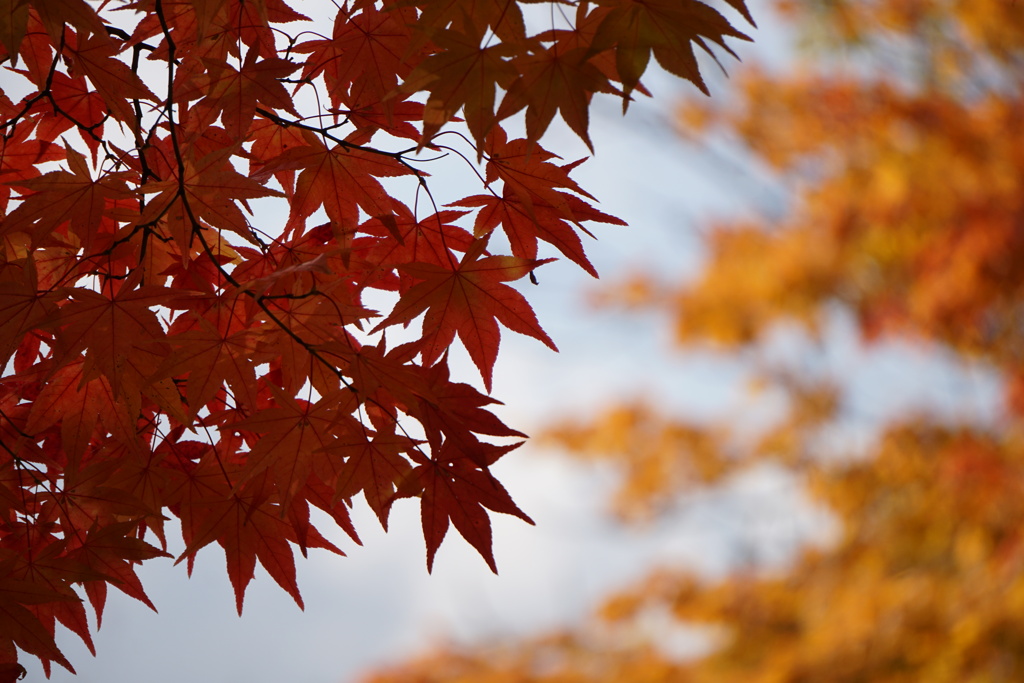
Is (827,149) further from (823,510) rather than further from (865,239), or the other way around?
(823,510)

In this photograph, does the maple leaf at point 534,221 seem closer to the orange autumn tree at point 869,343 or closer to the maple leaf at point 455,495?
the maple leaf at point 455,495

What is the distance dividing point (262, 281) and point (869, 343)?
3187 millimetres

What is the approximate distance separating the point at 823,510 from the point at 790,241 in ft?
3.48

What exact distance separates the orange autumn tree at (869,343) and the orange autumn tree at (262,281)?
99.6 inches

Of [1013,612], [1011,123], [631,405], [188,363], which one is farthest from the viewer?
[631,405]

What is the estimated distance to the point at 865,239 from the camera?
334cm

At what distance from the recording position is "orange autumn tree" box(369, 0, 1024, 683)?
9.55 ft

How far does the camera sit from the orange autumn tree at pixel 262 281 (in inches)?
20.7

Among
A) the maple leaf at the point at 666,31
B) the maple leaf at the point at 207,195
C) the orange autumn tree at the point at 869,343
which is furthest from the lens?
the orange autumn tree at the point at 869,343

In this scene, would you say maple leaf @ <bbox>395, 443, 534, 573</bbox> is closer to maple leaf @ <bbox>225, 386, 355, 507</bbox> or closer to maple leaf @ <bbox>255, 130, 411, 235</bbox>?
maple leaf @ <bbox>225, 386, 355, 507</bbox>

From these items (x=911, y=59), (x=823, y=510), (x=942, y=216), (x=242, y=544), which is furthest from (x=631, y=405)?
(x=242, y=544)

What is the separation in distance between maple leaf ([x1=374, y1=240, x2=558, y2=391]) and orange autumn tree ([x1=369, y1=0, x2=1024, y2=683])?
2.50 meters

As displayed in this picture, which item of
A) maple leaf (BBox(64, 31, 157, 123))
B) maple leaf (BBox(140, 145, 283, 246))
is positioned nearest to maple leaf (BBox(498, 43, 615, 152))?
maple leaf (BBox(140, 145, 283, 246))

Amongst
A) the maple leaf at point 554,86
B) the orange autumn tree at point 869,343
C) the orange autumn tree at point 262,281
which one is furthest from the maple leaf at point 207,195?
the orange autumn tree at point 869,343
